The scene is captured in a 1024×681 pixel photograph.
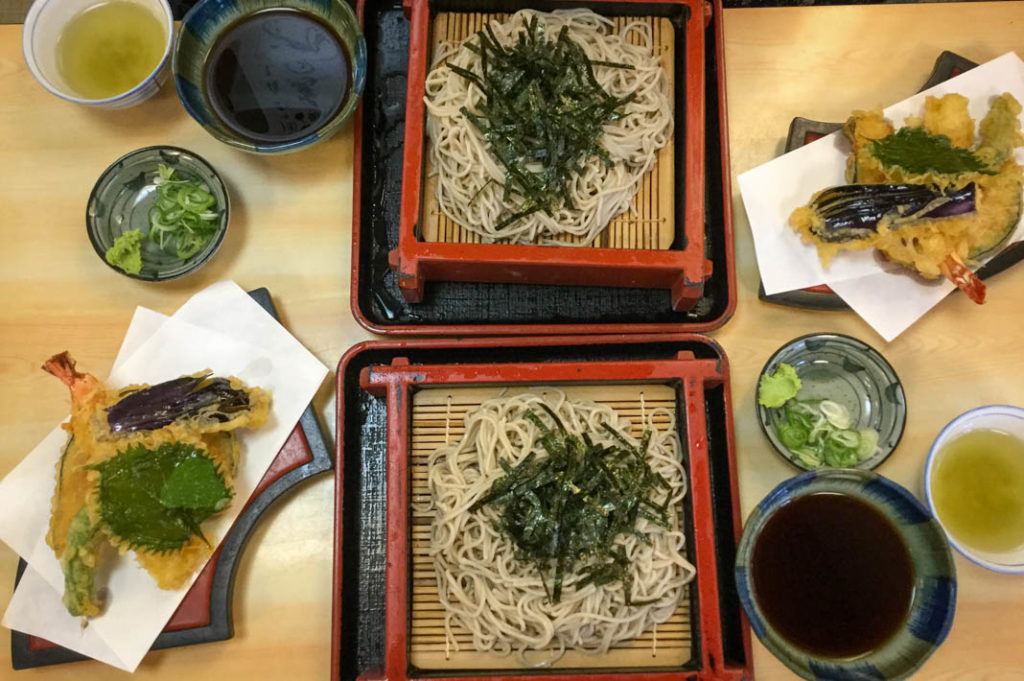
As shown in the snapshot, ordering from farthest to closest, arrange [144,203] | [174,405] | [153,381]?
[144,203], [153,381], [174,405]

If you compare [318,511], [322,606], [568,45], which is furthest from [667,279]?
[322,606]

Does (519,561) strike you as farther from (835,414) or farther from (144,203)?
(144,203)

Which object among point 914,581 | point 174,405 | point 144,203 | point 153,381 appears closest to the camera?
point 914,581

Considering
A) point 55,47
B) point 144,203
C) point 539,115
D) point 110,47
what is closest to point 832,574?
point 539,115

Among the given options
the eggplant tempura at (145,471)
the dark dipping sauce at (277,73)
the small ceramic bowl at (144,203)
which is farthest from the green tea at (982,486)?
the small ceramic bowl at (144,203)

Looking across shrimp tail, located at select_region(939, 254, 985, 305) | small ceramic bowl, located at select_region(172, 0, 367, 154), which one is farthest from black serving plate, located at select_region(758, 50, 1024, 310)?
small ceramic bowl, located at select_region(172, 0, 367, 154)

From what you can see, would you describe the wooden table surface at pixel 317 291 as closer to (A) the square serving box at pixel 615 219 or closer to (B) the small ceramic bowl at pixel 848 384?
(B) the small ceramic bowl at pixel 848 384

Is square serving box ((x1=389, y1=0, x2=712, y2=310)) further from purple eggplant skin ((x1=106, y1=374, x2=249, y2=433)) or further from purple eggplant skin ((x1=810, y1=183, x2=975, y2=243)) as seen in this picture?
purple eggplant skin ((x1=106, y1=374, x2=249, y2=433))
